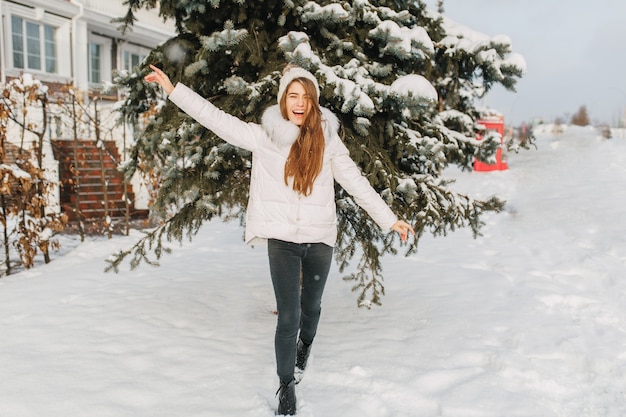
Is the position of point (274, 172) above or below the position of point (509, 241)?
above

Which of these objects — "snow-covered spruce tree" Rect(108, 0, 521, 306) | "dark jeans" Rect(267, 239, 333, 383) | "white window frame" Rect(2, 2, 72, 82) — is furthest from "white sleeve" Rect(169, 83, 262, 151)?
"white window frame" Rect(2, 2, 72, 82)

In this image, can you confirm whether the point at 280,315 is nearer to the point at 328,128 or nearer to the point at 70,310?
the point at 328,128

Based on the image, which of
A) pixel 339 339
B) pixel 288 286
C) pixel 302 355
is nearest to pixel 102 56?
pixel 339 339

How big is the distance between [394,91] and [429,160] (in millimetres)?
893

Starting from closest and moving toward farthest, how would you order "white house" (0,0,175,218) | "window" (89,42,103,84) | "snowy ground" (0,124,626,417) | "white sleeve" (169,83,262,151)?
"white sleeve" (169,83,262,151) < "snowy ground" (0,124,626,417) < "white house" (0,0,175,218) < "window" (89,42,103,84)

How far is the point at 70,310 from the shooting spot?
487 centimetres

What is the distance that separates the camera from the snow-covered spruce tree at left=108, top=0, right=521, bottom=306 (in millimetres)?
3820

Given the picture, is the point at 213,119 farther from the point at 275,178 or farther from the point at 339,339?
the point at 339,339

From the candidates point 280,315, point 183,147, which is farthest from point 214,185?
point 280,315

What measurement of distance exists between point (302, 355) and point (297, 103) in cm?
169

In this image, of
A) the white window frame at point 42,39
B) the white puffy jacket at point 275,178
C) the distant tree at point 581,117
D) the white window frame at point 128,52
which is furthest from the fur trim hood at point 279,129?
the distant tree at point 581,117

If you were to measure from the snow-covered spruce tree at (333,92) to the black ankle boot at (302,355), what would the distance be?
4.08ft

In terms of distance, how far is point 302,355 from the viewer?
11.5 ft

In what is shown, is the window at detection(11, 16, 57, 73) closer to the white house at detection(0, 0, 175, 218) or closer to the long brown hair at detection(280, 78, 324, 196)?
the white house at detection(0, 0, 175, 218)
